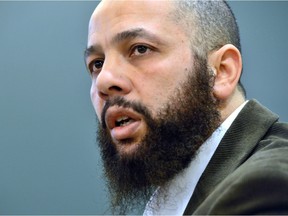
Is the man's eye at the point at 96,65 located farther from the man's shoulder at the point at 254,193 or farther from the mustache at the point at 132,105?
the man's shoulder at the point at 254,193

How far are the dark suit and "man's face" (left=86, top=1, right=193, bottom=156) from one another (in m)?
0.16

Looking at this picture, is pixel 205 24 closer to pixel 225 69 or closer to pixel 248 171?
pixel 225 69

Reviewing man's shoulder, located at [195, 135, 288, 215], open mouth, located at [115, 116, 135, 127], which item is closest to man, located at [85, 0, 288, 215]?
open mouth, located at [115, 116, 135, 127]

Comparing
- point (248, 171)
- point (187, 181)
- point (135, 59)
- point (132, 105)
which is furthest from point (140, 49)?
point (248, 171)

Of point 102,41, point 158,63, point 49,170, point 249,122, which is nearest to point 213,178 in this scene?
point 249,122

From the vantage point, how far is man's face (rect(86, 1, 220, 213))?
33.2 inches

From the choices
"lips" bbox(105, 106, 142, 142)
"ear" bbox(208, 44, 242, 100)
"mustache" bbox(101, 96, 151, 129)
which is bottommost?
"lips" bbox(105, 106, 142, 142)

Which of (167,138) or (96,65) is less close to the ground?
(96,65)

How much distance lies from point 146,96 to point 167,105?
0.15ft

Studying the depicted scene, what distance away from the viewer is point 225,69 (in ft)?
3.14

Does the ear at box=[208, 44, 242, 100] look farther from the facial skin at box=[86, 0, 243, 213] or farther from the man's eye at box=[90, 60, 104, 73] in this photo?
the man's eye at box=[90, 60, 104, 73]

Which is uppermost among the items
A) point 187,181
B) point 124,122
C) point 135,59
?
point 135,59

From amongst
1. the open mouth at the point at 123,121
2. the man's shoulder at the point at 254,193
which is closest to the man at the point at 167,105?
the open mouth at the point at 123,121

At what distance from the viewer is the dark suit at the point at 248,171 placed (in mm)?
557
